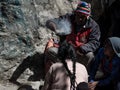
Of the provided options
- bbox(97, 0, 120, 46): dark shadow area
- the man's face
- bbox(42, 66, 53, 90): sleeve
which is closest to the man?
the man's face

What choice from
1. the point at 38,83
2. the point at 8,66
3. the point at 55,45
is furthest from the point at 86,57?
the point at 8,66

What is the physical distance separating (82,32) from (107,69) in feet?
3.94

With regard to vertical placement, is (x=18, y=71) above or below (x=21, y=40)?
below

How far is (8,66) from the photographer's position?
233 inches

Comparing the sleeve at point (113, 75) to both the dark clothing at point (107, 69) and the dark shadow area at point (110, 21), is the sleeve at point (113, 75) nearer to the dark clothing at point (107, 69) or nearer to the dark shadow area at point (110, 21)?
the dark clothing at point (107, 69)

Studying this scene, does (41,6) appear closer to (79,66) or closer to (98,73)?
(98,73)

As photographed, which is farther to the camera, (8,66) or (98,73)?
(8,66)

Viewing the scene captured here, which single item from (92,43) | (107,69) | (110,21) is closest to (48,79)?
(107,69)

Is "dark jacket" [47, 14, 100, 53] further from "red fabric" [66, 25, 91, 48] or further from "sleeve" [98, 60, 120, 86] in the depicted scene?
"sleeve" [98, 60, 120, 86]

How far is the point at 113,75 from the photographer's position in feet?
15.2

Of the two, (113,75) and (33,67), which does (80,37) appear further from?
(113,75)

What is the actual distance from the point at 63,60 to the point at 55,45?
1.87 metres

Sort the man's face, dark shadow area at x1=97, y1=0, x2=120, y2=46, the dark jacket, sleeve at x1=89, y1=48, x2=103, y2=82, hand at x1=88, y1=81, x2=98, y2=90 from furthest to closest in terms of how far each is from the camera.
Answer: dark shadow area at x1=97, y1=0, x2=120, y2=46 < the dark jacket < the man's face < sleeve at x1=89, y1=48, x2=103, y2=82 < hand at x1=88, y1=81, x2=98, y2=90

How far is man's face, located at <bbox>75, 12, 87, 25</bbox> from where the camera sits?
18.5 feet
